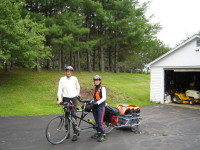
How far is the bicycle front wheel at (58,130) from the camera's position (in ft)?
18.4

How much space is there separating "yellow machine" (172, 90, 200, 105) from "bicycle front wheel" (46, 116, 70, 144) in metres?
10.9

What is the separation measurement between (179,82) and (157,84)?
3157 millimetres

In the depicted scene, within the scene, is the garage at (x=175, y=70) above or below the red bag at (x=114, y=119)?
above

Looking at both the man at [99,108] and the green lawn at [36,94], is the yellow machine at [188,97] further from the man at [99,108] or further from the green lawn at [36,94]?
the man at [99,108]

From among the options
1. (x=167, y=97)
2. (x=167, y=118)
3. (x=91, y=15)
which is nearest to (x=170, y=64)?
(x=167, y=97)

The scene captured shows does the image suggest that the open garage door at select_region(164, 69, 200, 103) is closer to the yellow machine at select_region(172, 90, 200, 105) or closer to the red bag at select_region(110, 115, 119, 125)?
the yellow machine at select_region(172, 90, 200, 105)

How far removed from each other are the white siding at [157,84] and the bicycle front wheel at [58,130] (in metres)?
10.3

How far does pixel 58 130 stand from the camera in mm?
5758

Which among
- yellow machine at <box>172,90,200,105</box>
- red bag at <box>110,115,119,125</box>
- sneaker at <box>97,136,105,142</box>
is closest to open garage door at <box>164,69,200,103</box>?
yellow machine at <box>172,90,200,105</box>

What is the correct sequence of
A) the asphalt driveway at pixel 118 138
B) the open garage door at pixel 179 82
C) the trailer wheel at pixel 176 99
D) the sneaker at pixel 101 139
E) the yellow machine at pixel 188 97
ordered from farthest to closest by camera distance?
1. the open garage door at pixel 179 82
2. the trailer wheel at pixel 176 99
3. the yellow machine at pixel 188 97
4. the sneaker at pixel 101 139
5. the asphalt driveway at pixel 118 138

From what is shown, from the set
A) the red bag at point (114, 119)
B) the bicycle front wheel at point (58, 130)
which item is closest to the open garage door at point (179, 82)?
the red bag at point (114, 119)

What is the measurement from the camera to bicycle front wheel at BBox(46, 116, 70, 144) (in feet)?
18.4

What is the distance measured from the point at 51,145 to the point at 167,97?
440 inches

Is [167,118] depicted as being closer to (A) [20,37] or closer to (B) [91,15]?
(A) [20,37]
